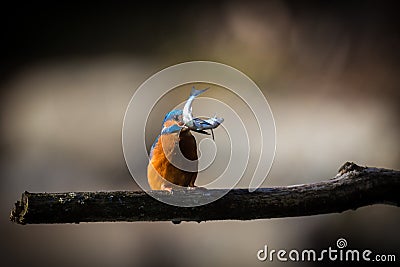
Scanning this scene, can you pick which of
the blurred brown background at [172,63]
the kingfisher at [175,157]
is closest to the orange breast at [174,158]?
the kingfisher at [175,157]

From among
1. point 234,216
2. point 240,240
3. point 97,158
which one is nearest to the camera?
point 234,216

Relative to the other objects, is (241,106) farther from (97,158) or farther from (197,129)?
(197,129)

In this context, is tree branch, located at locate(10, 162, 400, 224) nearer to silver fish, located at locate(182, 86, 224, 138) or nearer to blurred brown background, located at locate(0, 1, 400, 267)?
silver fish, located at locate(182, 86, 224, 138)

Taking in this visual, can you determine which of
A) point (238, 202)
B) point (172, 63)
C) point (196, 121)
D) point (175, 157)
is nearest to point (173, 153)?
point (175, 157)

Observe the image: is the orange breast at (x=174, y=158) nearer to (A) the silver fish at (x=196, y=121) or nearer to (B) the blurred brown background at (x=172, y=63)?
(A) the silver fish at (x=196, y=121)

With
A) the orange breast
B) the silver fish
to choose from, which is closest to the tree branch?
the silver fish

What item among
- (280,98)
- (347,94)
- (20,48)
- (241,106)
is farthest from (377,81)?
(20,48)

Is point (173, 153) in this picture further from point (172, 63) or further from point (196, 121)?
point (172, 63)
